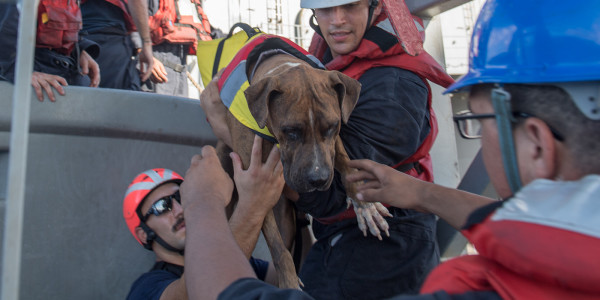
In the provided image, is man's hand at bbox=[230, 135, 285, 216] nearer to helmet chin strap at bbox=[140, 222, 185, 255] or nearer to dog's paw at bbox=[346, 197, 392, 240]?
dog's paw at bbox=[346, 197, 392, 240]

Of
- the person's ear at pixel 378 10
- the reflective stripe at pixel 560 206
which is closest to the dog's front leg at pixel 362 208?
the person's ear at pixel 378 10

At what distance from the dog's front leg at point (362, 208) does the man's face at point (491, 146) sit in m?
1.13

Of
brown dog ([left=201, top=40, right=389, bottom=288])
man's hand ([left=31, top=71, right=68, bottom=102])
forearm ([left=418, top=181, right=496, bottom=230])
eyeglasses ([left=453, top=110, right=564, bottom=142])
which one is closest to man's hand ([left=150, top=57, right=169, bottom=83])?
man's hand ([left=31, top=71, right=68, bottom=102])

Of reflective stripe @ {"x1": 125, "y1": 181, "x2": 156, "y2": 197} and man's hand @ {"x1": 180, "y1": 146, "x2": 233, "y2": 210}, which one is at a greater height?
man's hand @ {"x1": 180, "y1": 146, "x2": 233, "y2": 210}

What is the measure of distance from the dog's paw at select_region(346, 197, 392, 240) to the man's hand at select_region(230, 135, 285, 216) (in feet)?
1.40

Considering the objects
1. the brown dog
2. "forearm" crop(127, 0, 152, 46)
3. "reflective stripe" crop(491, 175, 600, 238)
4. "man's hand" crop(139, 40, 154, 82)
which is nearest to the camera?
"reflective stripe" crop(491, 175, 600, 238)

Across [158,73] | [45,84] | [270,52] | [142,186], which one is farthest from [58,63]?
[270,52]

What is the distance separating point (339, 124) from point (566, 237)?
73.0 inches

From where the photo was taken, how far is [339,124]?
107 inches

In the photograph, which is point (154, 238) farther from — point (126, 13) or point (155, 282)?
point (126, 13)

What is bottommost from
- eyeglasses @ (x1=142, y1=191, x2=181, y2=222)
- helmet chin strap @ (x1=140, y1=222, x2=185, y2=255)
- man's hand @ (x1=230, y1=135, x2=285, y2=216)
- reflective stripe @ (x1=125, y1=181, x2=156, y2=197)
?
helmet chin strap @ (x1=140, y1=222, x2=185, y2=255)

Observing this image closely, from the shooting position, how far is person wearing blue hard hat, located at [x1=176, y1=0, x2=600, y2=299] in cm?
93

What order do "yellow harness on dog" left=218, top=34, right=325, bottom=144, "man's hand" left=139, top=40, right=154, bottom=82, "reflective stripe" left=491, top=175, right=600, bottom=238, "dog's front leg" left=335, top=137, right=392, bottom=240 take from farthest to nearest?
"man's hand" left=139, top=40, right=154, bottom=82
"yellow harness on dog" left=218, top=34, right=325, bottom=144
"dog's front leg" left=335, top=137, right=392, bottom=240
"reflective stripe" left=491, top=175, right=600, bottom=238


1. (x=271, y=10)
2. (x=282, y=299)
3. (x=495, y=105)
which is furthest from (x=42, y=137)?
(x=271, y=10)
